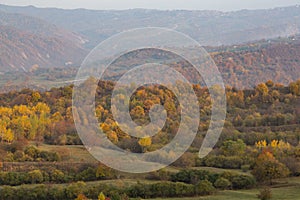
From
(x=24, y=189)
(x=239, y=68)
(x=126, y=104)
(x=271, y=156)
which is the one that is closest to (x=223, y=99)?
(x=126, y=104)

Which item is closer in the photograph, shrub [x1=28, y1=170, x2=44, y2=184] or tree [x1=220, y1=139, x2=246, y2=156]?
shrub [x1=28, y1=170, x2=44, y2=184]

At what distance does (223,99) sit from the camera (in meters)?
63.2

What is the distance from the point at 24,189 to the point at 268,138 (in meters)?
25.2

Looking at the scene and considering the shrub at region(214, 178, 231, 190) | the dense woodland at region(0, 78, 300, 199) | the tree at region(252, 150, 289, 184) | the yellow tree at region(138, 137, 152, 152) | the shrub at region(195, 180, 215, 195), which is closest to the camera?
the shrub at region(195, 180, 215, 195)

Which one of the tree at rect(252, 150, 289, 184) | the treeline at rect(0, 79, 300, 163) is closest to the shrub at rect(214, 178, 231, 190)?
the tree at rect(252, 150, 289, 184)

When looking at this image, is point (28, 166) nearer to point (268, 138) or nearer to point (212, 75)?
point (268, 138)

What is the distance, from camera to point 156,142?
4684 cm

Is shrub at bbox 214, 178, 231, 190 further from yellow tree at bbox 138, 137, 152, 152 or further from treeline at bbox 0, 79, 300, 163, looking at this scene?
yellow tree at bbox 138, 137, 152, 152

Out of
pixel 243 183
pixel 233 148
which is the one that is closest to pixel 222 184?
pixel 243 183

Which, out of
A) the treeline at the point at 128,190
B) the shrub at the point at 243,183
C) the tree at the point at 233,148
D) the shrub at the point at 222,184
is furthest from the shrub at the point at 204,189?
the tree at the point at 233,148

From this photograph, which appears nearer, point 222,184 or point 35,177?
point 222,184

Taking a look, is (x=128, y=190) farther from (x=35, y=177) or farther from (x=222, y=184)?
(x=35, y=177)

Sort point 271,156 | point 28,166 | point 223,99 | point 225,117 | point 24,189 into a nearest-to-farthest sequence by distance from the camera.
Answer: point 24,189
point 271,156
point 28,166
point 225,117
point 223,99

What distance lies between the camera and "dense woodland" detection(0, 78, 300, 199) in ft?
109
